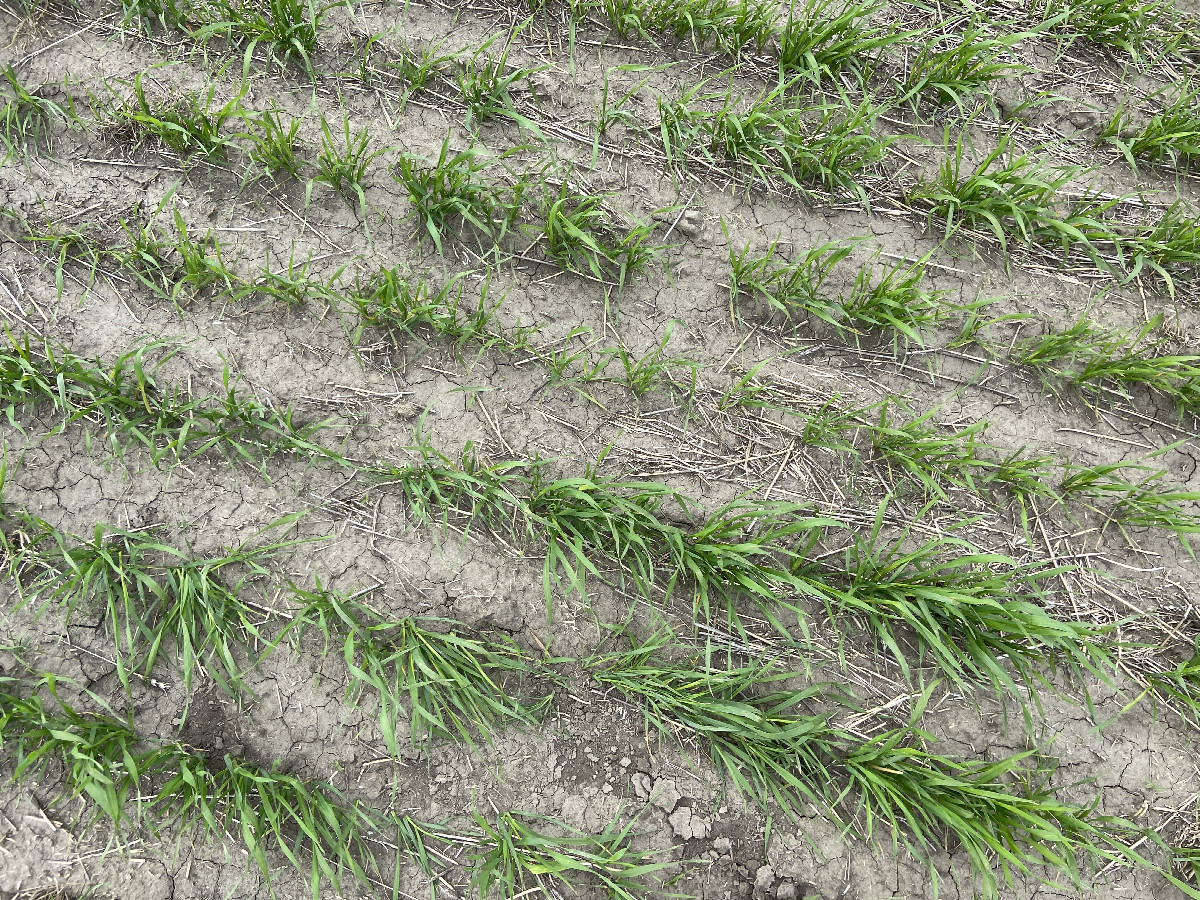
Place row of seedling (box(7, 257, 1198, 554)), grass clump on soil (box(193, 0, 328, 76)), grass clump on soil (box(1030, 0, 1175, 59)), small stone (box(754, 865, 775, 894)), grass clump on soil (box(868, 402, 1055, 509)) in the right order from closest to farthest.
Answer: small stone (box(754, 865, 775, 894)) → row of seedling (box(7, 257, 1198, 554)) → grass clump on soil (box(868, 402, 1055, 509)) → grass clump on soil (box(193, 0, 328, 76)) → grass clump on soil (box(1030, 0, 1175, 59))

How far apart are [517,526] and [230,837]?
3.46 ft

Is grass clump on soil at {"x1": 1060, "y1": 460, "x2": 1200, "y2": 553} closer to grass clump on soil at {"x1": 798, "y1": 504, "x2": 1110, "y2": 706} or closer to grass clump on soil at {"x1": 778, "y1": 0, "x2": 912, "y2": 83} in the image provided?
grass clump on soil at {"x1": 798, "y1": 504, "x2": 1110, "y2": 706}

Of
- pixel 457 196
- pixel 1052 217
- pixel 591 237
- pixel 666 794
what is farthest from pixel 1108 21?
pixel 666 794

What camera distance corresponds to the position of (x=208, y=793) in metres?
1.81

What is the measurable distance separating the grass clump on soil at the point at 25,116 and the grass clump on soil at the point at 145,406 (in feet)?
2.10

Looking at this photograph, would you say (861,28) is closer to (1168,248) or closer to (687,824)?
(1168,248)

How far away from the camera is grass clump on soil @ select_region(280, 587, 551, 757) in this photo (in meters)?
1.84

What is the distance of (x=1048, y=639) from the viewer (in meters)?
1.99

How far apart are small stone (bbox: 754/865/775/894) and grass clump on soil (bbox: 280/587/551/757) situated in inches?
27.5

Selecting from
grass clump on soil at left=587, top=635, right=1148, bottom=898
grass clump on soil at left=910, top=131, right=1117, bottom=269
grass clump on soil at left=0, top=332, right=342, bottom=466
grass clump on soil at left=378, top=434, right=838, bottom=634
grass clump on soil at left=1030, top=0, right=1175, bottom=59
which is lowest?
grass clump on soil at left=587, top=635, right=1148, bottom=898

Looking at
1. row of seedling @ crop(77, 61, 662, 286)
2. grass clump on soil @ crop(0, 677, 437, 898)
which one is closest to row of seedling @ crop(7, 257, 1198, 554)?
row of seedling @ crop(77, 61, 662, 286)

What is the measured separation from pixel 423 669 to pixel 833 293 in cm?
163

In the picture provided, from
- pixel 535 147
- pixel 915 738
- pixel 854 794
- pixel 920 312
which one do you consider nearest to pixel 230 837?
pixel 854 794

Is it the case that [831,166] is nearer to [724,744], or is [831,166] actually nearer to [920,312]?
[920,312]
